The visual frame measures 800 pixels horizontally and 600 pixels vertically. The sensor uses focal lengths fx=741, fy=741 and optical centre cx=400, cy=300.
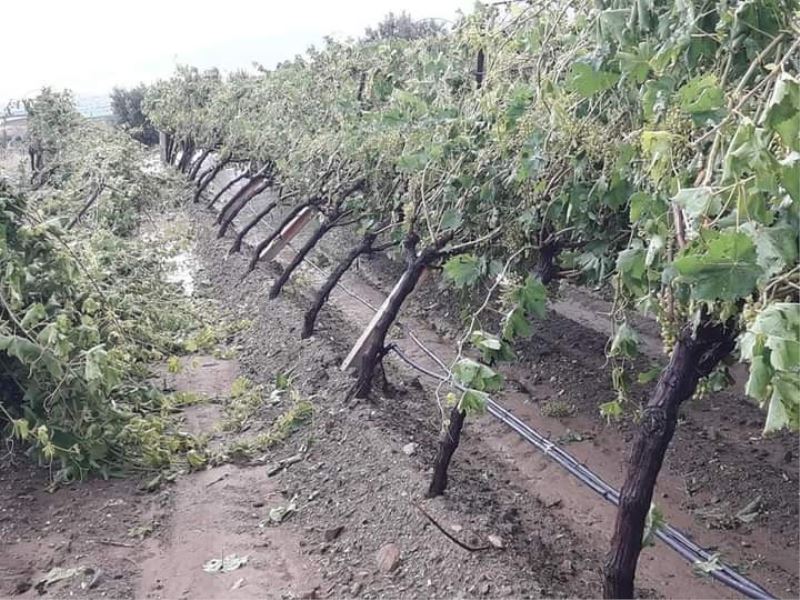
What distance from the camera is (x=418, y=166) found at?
6.04 m

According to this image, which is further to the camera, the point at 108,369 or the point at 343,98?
the point at 343,98

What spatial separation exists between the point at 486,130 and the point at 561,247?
101 cm

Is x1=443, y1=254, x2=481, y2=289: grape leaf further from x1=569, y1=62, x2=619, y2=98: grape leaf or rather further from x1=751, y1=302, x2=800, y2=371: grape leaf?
x1=751, y1=302, x2=800, y2=371: grape leaf

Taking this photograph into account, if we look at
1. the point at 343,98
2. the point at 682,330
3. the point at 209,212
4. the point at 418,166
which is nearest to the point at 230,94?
the point at 209,212

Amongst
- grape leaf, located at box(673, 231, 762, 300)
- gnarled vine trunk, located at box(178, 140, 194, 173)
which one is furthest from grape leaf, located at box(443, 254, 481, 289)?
gnarled vine trunk, located at box(178, 140, 194, 173)

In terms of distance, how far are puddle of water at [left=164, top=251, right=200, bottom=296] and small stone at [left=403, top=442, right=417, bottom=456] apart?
711cm

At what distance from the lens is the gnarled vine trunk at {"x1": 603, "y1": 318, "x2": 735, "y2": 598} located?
9.87 feet

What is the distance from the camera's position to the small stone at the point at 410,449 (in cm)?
564

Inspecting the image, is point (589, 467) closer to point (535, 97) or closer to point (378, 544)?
point (378, 544)

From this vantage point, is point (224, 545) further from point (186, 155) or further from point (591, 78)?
point (186, 155)

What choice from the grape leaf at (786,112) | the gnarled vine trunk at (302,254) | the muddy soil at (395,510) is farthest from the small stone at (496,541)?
the gnarled vine trunk at (302,254)

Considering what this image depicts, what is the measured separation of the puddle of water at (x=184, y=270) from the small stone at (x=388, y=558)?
26.9ft

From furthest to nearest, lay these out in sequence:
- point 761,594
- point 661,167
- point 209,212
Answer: point 209,212 → point 761,594 → point 661,167

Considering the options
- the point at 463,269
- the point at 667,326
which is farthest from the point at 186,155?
the point at 667,326
